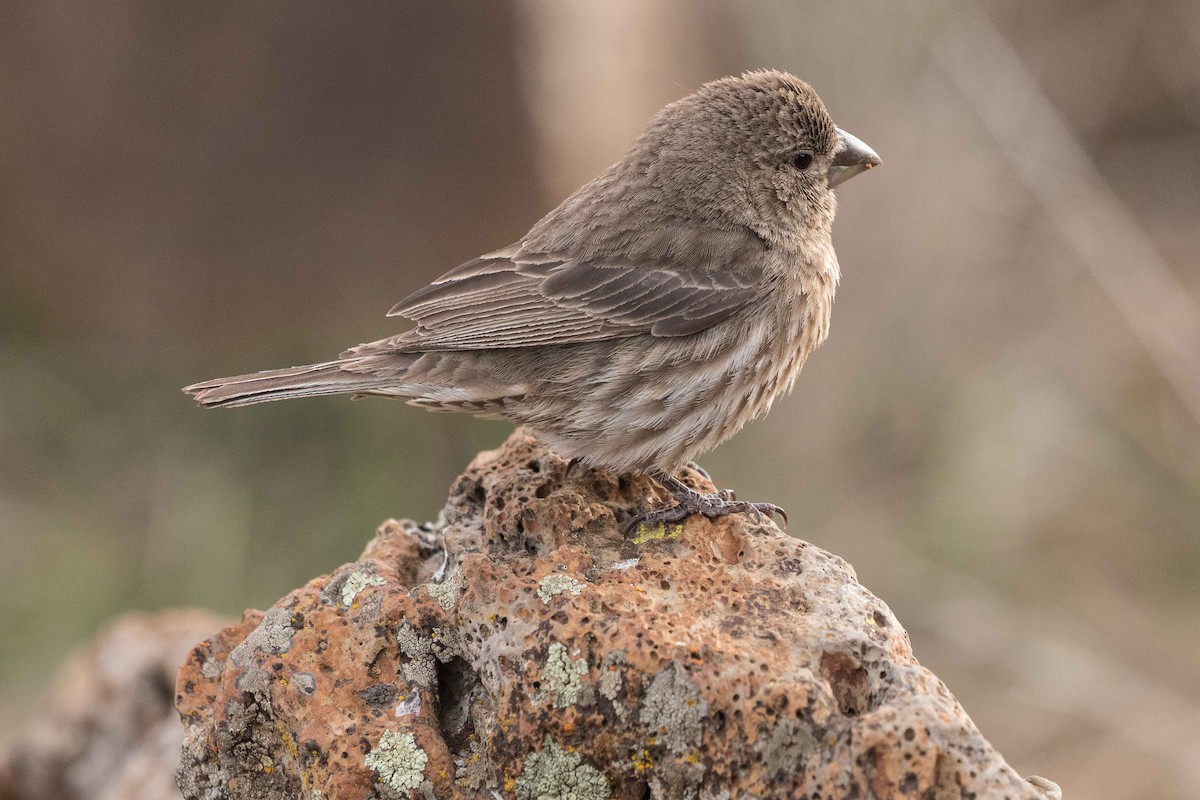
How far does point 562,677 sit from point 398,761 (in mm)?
466

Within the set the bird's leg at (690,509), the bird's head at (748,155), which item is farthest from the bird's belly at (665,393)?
the bird's head at (748,155)

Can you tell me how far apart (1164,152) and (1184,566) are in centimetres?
436

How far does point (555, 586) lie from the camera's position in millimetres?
2936

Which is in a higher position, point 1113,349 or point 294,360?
point 1113,349

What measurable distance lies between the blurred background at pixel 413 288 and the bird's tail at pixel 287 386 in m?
3.18

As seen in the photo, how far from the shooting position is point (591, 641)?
9.02ft

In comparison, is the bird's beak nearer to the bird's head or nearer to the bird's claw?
the bird's head

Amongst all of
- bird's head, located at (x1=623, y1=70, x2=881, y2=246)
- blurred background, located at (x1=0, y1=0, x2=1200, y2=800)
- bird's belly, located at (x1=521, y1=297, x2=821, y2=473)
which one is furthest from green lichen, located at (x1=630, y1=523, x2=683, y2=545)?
blurred background, located at (x1=0, y1=0, x2=1200, y2=800)

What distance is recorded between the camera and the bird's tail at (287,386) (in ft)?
12.6

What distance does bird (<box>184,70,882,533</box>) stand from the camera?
3951 millimetres

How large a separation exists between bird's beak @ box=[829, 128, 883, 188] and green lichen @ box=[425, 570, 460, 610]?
234 cm

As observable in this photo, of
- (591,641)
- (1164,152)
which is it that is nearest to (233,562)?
(591,641)

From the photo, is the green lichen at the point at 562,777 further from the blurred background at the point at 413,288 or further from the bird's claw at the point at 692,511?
the blurred background at the point at 413,288

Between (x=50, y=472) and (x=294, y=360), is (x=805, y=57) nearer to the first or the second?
(x=294, y=360)
